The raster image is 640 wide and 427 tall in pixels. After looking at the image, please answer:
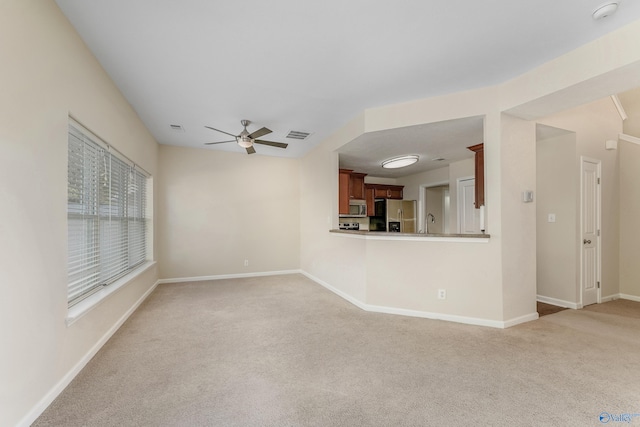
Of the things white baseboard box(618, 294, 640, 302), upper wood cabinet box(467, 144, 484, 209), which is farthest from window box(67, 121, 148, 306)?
white baseboard box(618, 294, 640, 302)

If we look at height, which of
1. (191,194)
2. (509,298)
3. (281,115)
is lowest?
(509,298)

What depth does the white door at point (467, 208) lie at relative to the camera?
5430 millimetres

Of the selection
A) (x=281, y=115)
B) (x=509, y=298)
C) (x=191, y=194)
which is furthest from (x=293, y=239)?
(x=509, y=298)

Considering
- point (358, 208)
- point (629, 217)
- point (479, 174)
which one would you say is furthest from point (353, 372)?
point (629, 217)

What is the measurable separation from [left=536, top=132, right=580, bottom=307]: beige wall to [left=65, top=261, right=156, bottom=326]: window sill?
559cm

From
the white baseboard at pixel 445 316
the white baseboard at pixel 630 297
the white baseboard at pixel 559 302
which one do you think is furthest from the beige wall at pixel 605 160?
the white baseboard at pixel 445 316

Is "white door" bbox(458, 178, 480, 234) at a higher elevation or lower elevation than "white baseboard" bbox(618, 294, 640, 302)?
higher

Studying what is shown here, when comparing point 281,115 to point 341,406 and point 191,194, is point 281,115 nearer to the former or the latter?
point 191,194

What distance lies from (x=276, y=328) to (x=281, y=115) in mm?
2827

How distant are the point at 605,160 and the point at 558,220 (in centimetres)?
131

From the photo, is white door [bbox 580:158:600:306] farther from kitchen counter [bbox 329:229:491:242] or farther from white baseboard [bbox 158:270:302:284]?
white baseboard [bbox 158:270:302:284]

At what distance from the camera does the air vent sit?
4.58 metres

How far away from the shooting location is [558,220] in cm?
389

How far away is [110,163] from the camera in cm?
303
